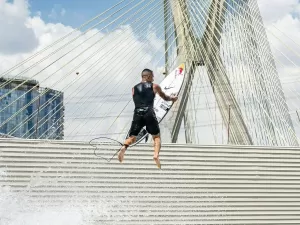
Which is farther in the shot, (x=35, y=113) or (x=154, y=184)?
(x=35, y=113)

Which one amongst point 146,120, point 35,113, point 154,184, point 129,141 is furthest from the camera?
→ point 35,113

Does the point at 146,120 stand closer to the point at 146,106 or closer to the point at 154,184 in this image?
the point at 146,106

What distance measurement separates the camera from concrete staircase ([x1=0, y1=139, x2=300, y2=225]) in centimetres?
1136

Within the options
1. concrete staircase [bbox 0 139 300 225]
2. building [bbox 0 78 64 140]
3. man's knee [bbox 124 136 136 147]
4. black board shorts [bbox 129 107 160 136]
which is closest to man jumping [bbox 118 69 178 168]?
black board shorts [bbox 129 107 160 136]

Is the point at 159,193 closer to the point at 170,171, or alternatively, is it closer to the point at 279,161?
the point at 170,171

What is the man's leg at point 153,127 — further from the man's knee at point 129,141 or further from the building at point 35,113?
the building at point 35,113

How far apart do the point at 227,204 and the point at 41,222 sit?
4.94m

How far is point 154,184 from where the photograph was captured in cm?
1203

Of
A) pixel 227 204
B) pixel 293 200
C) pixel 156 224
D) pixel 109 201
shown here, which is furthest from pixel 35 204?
pixel 293 200

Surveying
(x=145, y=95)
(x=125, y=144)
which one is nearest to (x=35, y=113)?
(x=125, y=144)

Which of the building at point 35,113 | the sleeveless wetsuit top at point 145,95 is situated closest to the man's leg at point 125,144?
the sleeveless wetsuit top at point 145,95

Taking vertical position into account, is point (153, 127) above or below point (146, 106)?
below

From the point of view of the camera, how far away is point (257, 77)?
17109mm

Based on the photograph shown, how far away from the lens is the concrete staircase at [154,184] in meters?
11.4
